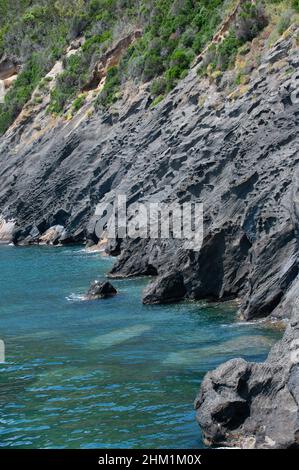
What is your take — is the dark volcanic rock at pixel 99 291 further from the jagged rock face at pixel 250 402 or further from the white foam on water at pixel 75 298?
the jagged rock face at pixel 250 402

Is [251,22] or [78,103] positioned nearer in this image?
[251,22]

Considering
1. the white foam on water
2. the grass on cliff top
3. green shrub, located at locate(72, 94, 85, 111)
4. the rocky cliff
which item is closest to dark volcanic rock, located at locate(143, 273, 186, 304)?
the rocky cliff

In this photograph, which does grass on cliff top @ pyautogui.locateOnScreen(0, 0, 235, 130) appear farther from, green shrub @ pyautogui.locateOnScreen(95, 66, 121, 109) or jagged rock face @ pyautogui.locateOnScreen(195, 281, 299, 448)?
jagged rock face @ pyautogui.locateOnScreen(195, 281, 299, 448)

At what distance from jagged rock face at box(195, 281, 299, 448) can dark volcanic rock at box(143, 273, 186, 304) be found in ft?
54.5

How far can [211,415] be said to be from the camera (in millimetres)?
18484

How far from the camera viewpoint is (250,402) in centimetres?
1850

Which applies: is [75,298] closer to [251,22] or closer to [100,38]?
[251,22]

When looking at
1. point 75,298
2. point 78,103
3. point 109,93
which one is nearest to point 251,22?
point 109,93

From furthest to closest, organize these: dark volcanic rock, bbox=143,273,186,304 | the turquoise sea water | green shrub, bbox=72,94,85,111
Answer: green shrub, bbox=72,94,85,111 < dark volcanic rock, bbox=143,273,186,304 < the turquoise sea water

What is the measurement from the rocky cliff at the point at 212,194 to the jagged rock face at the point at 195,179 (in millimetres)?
61

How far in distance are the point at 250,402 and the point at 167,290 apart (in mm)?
17577

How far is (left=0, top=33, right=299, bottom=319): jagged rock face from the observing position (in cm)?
3262
